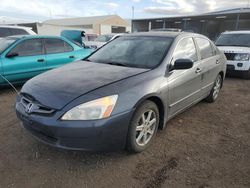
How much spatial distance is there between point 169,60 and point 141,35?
93 cm

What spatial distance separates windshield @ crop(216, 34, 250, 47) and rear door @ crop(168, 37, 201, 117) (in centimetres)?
547

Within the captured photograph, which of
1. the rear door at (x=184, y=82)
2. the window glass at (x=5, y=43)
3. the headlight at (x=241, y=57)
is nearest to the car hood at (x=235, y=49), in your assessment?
the headlight at (x=241, y=57)

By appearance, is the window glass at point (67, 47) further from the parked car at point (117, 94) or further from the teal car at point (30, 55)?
the parked car at point (117, 94)

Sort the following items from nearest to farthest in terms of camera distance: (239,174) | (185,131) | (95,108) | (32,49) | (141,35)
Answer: (95,108) → (239,174) → (185,131) → (141,35) → (32,49)

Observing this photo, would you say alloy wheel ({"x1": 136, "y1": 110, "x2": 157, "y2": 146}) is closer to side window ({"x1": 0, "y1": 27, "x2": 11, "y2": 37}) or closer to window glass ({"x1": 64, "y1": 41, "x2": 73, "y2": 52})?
window glass ({"x1": 64, "y1": 41, "x2": 73, "y2": 52})

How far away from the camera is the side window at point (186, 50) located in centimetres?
351

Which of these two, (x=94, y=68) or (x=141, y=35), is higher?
(x=141, y=35)

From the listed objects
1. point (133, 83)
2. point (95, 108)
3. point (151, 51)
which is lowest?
point (95, 108)

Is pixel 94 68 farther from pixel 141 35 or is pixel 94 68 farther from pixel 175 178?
pixel 175 178

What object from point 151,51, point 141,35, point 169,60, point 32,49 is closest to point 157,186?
point 169,60

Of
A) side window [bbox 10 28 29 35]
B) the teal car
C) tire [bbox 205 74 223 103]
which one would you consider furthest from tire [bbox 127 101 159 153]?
side window [bbox 10 28 29 35]

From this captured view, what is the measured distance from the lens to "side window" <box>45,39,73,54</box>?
6062 millimetres

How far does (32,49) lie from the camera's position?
5.74 metres

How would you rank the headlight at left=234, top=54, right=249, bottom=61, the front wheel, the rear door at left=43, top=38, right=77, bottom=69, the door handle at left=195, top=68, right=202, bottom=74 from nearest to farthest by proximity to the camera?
the door handle at left=195, top=68, right=202, bottom=74
the rear door at left=43, top=38, right=77, bottom=69
the headlight at left=234, top=54, right=249, bottom=61
the front wheel
